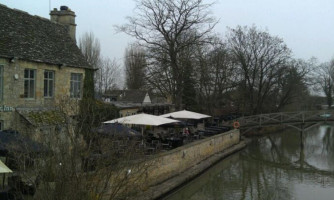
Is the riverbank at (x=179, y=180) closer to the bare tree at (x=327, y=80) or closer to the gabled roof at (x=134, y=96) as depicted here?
the gabled roof at (x=134, y=96)

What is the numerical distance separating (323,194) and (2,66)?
13.3 m

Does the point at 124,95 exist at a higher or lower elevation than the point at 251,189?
higher

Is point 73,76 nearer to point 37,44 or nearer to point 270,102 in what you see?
point 37,44

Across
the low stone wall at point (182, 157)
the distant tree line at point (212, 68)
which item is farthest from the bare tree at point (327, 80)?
the low stone wall at point (182, 157)

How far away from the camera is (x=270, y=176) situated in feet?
63.4

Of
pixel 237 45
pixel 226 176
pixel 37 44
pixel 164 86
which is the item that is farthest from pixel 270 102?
pixel 37 44

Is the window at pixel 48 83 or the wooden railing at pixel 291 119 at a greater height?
the window at pixel 48 83

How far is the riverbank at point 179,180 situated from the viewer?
12.6 m

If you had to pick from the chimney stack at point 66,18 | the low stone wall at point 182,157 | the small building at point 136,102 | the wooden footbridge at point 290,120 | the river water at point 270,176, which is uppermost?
the chimney stack at point 66,18

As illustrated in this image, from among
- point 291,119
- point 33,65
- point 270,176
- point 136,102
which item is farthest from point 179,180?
point 136,102

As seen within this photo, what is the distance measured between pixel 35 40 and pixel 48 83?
6.27ft

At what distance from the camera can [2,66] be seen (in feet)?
45.9

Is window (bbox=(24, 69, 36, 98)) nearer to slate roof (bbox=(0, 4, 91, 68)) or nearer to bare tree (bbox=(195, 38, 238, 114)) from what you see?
slate roof (bbox=(0, 4, 91, 68))

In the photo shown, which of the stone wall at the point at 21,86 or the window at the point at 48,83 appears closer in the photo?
the stone wall at the point at 21,86
